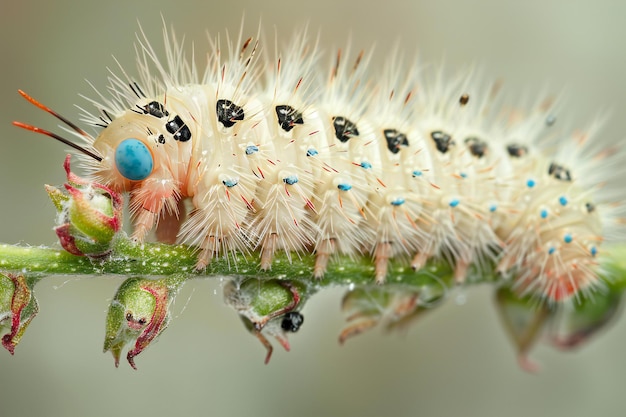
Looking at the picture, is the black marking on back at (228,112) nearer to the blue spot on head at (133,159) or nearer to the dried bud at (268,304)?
the blue spot on head at (133,159)

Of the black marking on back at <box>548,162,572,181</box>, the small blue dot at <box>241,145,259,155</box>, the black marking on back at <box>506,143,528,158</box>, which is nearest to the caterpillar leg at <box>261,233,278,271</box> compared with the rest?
the small blue dot at <box>241,145,259,155</box>

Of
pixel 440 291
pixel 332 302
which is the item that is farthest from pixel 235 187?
pixel 332 302

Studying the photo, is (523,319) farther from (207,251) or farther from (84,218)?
(84,218)

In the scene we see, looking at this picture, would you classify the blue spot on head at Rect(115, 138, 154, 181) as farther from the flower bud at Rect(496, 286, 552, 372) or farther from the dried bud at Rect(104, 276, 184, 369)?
the flower bud at Rect(496, 286, 552, 372)

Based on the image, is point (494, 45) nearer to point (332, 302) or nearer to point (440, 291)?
point (332, 302)

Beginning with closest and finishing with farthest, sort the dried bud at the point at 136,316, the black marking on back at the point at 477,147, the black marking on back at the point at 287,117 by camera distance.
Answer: the dried bud at the point at 136,316, the black marking on back at the point at 287,117, the black marking on back at the point at 477,147

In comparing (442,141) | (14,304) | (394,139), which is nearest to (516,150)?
(442,141)

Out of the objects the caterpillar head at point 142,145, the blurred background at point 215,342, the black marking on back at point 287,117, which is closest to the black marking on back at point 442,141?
the black marking on back at point 287,117
